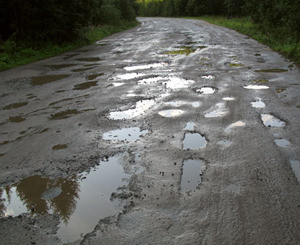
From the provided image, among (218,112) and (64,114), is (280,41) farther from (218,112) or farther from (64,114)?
(64,114)

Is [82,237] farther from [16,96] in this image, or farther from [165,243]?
[16,96]

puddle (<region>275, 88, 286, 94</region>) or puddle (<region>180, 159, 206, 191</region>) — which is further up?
puddle (<region>180, 159, 206, 191</region>)

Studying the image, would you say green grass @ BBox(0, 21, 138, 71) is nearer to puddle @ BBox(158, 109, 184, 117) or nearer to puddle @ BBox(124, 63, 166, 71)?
puddle @ BBox(124, 63, 166, 71)

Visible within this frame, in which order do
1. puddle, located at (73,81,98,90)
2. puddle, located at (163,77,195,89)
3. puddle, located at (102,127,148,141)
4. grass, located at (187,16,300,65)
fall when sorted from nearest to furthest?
puddle, located at (102,127,148,141) < puddle, located at (163,77,195,89) < puddle, located at (73,81,98,90) < grass, located at (187,16,300,65)

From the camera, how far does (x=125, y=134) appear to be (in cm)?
550

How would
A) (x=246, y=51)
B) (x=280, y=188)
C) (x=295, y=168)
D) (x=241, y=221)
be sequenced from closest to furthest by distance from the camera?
(x=241, y=221)
(x=280, y=188)
(x=295, y=168)
(x=246, y=51)

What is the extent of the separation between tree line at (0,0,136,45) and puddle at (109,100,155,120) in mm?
11958

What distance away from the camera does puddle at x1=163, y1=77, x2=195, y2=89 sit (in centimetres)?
843

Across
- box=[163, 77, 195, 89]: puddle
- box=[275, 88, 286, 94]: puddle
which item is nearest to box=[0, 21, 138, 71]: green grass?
box=[163, 77, 195, 89]: puddle

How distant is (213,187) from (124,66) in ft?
28.3

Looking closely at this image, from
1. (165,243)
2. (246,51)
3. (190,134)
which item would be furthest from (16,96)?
(246,51)

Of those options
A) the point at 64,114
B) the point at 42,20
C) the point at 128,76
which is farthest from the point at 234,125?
the point at 42,20

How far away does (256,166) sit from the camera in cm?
425

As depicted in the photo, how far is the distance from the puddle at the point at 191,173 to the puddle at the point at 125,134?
1264 millimetres
